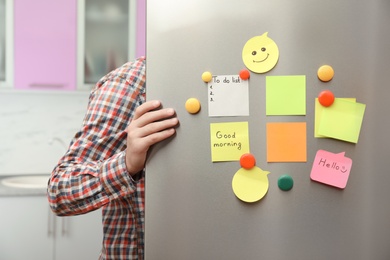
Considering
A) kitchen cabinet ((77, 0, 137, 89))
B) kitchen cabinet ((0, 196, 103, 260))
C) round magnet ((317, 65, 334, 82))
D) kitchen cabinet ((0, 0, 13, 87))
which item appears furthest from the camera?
kitchen cabinet ((77, 0, 137, 89))

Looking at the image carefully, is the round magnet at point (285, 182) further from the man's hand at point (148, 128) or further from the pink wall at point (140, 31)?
the pink wall at point (140, 31)

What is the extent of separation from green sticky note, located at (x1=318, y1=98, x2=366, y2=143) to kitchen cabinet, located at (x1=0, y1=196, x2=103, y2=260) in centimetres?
170

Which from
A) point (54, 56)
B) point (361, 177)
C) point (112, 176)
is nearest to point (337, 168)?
point (361, 177)

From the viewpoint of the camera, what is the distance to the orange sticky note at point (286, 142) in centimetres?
77

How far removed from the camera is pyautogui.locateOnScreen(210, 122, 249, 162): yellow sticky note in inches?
30.3

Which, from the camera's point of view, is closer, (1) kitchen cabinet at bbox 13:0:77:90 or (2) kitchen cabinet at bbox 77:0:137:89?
(1) kitchen cabinet at bbox 13:0:77:90

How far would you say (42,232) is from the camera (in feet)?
7.29

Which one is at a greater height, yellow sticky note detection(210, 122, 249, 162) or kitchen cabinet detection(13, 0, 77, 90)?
kitchen cabinet detection(13, 0, 77, 90)

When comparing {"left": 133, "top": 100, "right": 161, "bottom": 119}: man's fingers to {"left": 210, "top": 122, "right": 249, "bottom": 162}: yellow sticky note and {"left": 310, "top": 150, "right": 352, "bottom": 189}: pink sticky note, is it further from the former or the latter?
{"left": 310, "top": 150, "right": 352, "bottom": 189}: pink sticky note

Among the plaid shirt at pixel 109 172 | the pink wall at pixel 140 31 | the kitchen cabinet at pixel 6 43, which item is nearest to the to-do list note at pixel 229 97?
the plaid shirt at pixel 109 172

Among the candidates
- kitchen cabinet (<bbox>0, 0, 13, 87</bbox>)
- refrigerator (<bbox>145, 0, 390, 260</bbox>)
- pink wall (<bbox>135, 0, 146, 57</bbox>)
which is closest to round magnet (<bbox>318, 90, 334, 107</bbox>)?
refrigerator (<bbox>145, 0, 390, 260</bbox>)

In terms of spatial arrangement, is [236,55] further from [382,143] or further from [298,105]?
[382,143]

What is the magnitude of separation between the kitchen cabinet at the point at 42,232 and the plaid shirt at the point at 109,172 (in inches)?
51.4

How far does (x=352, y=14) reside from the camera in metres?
0.77
